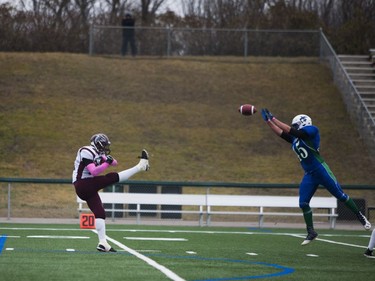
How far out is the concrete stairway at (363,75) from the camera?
118ft

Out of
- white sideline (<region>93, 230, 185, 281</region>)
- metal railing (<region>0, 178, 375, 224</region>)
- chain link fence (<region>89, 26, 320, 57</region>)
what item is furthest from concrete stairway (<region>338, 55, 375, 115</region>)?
white sideline (<region>93, 230, 185, 281</region>)

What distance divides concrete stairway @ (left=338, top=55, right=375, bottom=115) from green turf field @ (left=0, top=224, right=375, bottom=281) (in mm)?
16613

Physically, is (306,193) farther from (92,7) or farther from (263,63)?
(92,7)

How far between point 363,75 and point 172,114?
8535 mm

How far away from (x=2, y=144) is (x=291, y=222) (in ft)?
39.3

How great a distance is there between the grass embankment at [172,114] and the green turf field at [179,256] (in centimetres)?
1048

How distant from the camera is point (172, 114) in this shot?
36156 mm

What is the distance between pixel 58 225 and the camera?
21.7 meters

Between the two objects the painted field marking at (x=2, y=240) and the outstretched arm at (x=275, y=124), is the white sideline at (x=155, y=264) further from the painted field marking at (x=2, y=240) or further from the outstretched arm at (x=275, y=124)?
the outstretched arm at (x=275, y=124)

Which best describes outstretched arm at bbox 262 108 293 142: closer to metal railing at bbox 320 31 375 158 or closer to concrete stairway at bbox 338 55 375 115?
metal railing at bbox 320 31 375 158

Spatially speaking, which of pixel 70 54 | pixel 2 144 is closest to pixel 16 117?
pixel 2 144

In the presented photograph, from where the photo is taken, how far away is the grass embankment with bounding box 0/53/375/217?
105 feet

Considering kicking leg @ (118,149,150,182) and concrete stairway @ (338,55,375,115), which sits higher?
concrete stairway @ (338,55,375,115)

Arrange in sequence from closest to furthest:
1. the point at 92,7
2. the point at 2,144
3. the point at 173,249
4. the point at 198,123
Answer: the point at 173,249 < the point at 2,144 < the point at 198,123 < the point at 92,7
